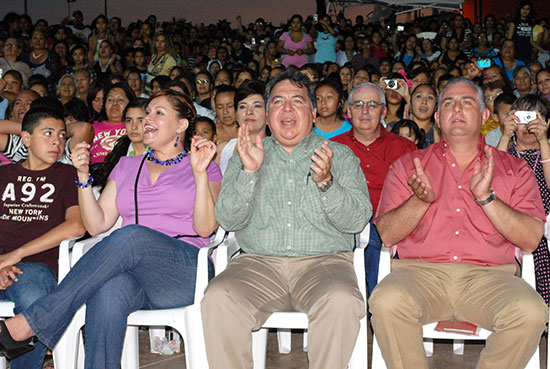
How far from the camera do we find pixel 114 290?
102 inches

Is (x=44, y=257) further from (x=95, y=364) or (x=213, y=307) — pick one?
(x=213, y=307)

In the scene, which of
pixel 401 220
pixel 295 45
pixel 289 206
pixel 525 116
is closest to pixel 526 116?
pixel 525 116

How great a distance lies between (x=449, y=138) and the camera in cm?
286

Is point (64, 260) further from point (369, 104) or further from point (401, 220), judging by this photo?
point (369, 104)

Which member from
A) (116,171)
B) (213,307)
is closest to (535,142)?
(213,307)

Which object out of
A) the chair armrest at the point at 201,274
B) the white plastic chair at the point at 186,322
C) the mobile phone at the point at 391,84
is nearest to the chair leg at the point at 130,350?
the white plastic chair at the point at 186,322

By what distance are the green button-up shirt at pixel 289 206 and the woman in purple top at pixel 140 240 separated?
0.17 metres

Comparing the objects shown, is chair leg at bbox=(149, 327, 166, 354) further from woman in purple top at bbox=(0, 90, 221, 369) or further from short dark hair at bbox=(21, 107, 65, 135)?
short dark hair at bbox=(21, 107, 65, 135)

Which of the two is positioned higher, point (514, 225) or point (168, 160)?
point (168, 160)

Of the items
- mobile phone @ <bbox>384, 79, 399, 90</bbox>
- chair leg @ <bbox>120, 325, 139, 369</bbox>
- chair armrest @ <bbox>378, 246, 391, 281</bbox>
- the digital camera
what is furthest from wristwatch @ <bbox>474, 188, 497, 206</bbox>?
mobile phone @ <bbox>384, 79, 399, 90</bbox>

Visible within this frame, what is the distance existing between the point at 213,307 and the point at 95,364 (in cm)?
56

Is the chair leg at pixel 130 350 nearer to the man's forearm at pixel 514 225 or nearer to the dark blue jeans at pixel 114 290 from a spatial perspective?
the dark blue jeans at pixel 114 290

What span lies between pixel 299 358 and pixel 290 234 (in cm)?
85

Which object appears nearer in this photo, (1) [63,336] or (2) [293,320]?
(2) [293,320]
